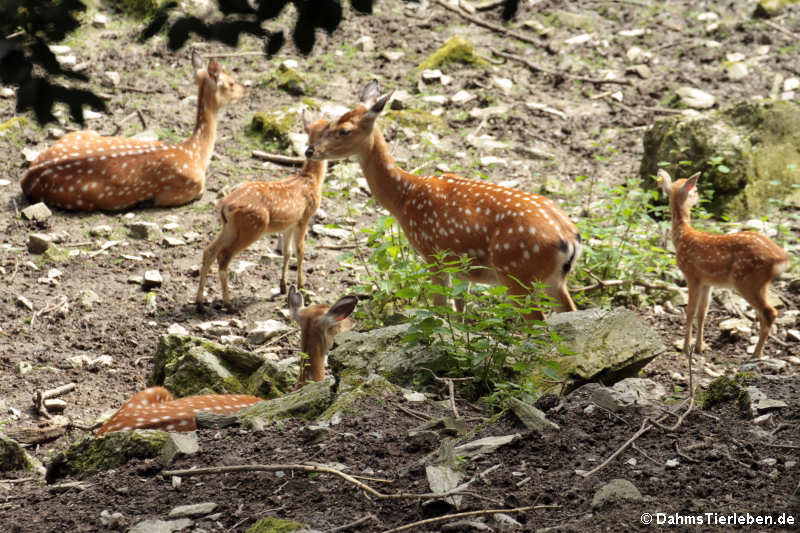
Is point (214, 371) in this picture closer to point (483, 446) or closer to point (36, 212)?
point (483, 446)

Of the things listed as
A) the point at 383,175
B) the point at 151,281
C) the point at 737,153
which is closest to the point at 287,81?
the point at 151,281

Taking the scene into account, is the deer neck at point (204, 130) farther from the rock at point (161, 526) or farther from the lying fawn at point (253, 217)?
the rock at point (161, 526)

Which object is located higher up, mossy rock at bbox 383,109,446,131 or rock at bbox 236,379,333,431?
rock at bbox 236,379,333,431

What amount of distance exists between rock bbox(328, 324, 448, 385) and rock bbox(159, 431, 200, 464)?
3.51 feet

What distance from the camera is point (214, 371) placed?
582cm

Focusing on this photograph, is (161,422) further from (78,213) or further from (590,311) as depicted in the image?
(78,213)

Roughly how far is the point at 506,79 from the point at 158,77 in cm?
407

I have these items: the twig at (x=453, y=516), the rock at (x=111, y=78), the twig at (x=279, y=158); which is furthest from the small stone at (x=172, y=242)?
the twig at (x=453, y=516)

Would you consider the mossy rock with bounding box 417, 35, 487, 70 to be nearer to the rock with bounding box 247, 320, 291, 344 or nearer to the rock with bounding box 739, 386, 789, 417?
the rock with bounding box 247, 320, 291, 344

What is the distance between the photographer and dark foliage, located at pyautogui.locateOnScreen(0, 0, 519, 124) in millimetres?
2576

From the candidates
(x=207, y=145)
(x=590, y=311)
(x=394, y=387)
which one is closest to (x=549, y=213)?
(x=590, y=311)

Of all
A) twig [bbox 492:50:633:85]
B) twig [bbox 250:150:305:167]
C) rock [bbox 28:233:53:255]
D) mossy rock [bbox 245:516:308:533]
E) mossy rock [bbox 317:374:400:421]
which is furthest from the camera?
twig [bbox 492:50:633:85]

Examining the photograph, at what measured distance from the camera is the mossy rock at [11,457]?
4871mm

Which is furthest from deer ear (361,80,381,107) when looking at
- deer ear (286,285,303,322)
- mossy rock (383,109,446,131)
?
mossy rock (383,109,446,131)
